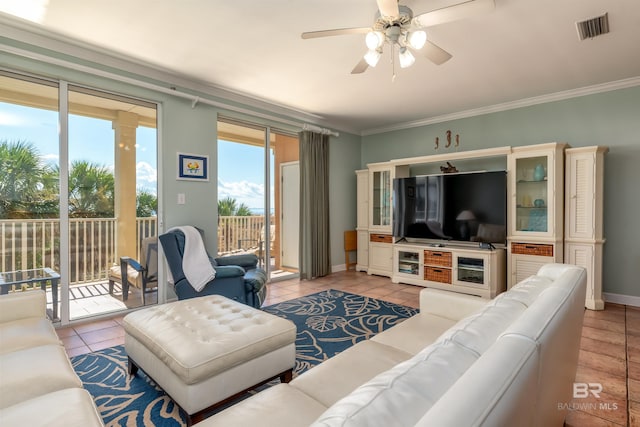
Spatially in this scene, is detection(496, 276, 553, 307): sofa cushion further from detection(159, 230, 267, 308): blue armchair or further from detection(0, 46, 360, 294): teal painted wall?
detection(0, 46, 360, 294): teal painted wall

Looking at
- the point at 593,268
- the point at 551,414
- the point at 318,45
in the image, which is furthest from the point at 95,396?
the point at 593,268

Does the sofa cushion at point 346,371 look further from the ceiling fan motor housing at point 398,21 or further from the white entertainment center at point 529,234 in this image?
the white entertainment center at point 529,234

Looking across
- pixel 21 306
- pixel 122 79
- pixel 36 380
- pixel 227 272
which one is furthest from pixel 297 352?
pixel 122 79

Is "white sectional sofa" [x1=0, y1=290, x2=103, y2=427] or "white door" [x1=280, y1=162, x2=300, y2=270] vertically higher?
"white door" [x1=280, y1=162, x2=300, y2=270]

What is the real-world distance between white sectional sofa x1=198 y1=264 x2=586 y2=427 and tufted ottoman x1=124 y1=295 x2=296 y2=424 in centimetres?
48

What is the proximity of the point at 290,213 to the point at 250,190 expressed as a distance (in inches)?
41.2

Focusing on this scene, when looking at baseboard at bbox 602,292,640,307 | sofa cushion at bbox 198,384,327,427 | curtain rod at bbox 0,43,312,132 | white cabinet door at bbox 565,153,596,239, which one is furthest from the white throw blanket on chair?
baseboard at bbox 602,292,640,307

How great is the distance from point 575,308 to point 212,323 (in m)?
1.76

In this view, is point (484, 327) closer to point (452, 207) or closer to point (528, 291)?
point (528, 291)

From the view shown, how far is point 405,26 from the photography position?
220 centimetres

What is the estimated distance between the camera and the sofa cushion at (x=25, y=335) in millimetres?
1647

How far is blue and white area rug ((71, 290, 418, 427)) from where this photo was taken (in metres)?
1.79

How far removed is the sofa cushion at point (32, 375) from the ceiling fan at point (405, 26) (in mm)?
2263

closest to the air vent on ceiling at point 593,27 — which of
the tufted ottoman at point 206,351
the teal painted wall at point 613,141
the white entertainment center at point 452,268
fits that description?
the teal painted wall at point 613,141
